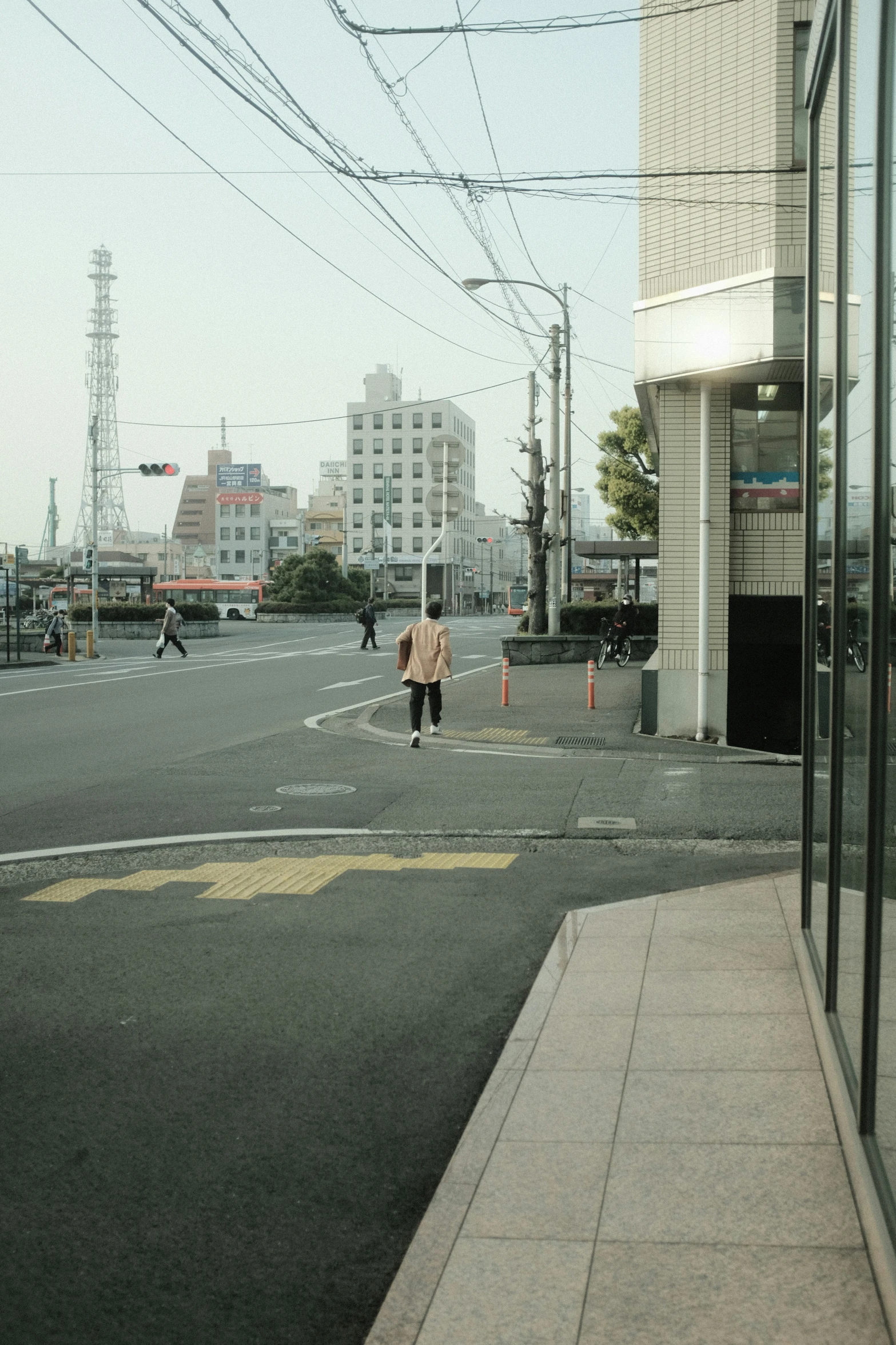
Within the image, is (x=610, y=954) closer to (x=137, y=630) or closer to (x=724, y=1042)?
(x=724, y=1042)

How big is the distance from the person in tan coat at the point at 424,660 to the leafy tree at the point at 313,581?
7198cm

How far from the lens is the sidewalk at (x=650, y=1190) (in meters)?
2.71

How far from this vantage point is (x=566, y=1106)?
3984 mm

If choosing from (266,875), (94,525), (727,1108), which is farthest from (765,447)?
(94,525)

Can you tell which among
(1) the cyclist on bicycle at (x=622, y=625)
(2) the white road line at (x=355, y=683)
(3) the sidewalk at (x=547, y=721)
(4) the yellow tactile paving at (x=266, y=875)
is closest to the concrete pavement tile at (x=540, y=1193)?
(4) the yellow tactile paving at (x=266, y=875)

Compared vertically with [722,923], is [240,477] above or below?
above

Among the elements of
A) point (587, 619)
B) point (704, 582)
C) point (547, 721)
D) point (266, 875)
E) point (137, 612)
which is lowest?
point (266, 875)

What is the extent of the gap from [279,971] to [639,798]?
5.74 metres

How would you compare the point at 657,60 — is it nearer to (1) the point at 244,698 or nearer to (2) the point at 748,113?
(2) the point at 748,113

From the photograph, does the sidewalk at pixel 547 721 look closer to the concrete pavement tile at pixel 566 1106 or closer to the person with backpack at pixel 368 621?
the concrete pavement tile at pixel 566 1106

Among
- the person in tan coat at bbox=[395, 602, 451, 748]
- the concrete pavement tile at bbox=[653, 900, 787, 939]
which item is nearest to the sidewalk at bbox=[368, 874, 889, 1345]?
the concrete pavement tile at bbox=[653, 900, 787, 939]

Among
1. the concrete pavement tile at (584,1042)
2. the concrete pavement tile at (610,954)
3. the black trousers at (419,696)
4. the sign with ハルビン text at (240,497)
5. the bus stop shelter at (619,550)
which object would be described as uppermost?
the sign with ハルビン text at (240,497)

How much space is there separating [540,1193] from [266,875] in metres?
4.71

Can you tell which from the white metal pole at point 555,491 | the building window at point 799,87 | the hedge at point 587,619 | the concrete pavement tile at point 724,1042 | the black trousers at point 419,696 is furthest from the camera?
the hedge at point 587,619
